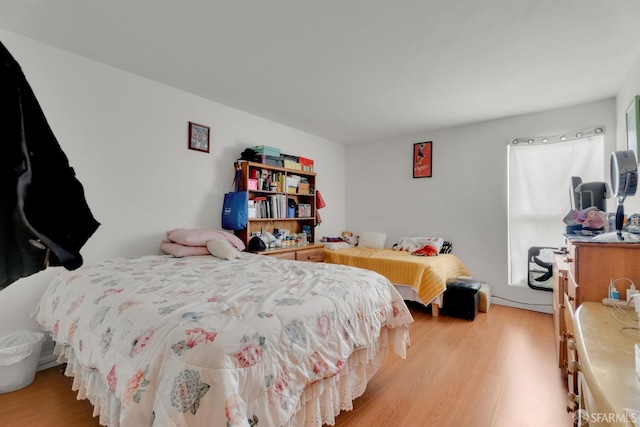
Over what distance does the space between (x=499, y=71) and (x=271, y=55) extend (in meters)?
1.92

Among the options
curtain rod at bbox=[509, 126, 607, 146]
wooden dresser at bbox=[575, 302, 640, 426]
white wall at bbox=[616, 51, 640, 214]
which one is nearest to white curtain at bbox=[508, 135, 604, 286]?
curtain rod at bbox=[509, 126, 607, 146]

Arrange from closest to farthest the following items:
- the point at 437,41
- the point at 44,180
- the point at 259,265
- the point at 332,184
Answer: the point at 44,180 → the point at 437,41 → the point at 259,265 → the point at 332,184

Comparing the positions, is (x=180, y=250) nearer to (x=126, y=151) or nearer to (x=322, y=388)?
(x=126, y=151)

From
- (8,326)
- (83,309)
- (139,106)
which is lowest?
(8,326)

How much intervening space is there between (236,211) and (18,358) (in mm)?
1886

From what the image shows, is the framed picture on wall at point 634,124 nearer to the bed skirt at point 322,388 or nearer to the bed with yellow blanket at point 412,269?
the bed with yellow blanket at point 412,269

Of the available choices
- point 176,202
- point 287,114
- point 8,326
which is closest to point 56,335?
point 8,326

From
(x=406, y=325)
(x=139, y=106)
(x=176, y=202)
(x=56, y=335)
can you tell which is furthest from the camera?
(x=176, y=202)

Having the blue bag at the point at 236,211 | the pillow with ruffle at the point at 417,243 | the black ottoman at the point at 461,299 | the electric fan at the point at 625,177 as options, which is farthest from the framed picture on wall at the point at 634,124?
the blue bag at the point at 236,211

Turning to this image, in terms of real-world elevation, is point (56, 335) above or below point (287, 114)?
below

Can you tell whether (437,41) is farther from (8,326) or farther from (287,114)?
(8,326)

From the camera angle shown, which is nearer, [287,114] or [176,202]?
[176,202]

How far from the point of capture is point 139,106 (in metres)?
2.67

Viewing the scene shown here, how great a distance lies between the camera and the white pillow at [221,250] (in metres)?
2.52
